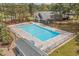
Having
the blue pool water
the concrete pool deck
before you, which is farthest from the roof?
the blue pool water

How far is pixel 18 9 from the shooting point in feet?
11.2

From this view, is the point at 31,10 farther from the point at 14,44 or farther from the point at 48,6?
the point at 14,44

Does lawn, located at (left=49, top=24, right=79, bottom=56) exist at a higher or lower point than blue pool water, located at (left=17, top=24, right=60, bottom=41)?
lower

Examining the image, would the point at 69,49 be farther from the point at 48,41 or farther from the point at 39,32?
the point at 39,32

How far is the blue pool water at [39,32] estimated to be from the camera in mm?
3416

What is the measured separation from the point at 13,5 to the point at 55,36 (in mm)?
765

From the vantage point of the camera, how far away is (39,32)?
3422 millimetres

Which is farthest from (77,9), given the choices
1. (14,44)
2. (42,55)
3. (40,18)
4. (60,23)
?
(14,44)

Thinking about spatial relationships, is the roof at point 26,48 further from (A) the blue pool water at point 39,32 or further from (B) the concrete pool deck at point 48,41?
(A) the blue pool water at point 39,32

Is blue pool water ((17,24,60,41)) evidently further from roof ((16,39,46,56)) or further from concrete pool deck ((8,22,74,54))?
roof ((16,39,46,56))

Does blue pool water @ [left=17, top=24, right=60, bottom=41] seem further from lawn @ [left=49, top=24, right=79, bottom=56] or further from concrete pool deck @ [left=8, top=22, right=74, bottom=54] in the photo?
lawn @ [left=49, top=24, right=79, bottom=56]

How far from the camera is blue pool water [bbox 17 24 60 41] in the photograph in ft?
11.2

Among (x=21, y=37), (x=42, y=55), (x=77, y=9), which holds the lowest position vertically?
(x=42, y=55)

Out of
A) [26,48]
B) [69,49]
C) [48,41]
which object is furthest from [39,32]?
[69,49]
